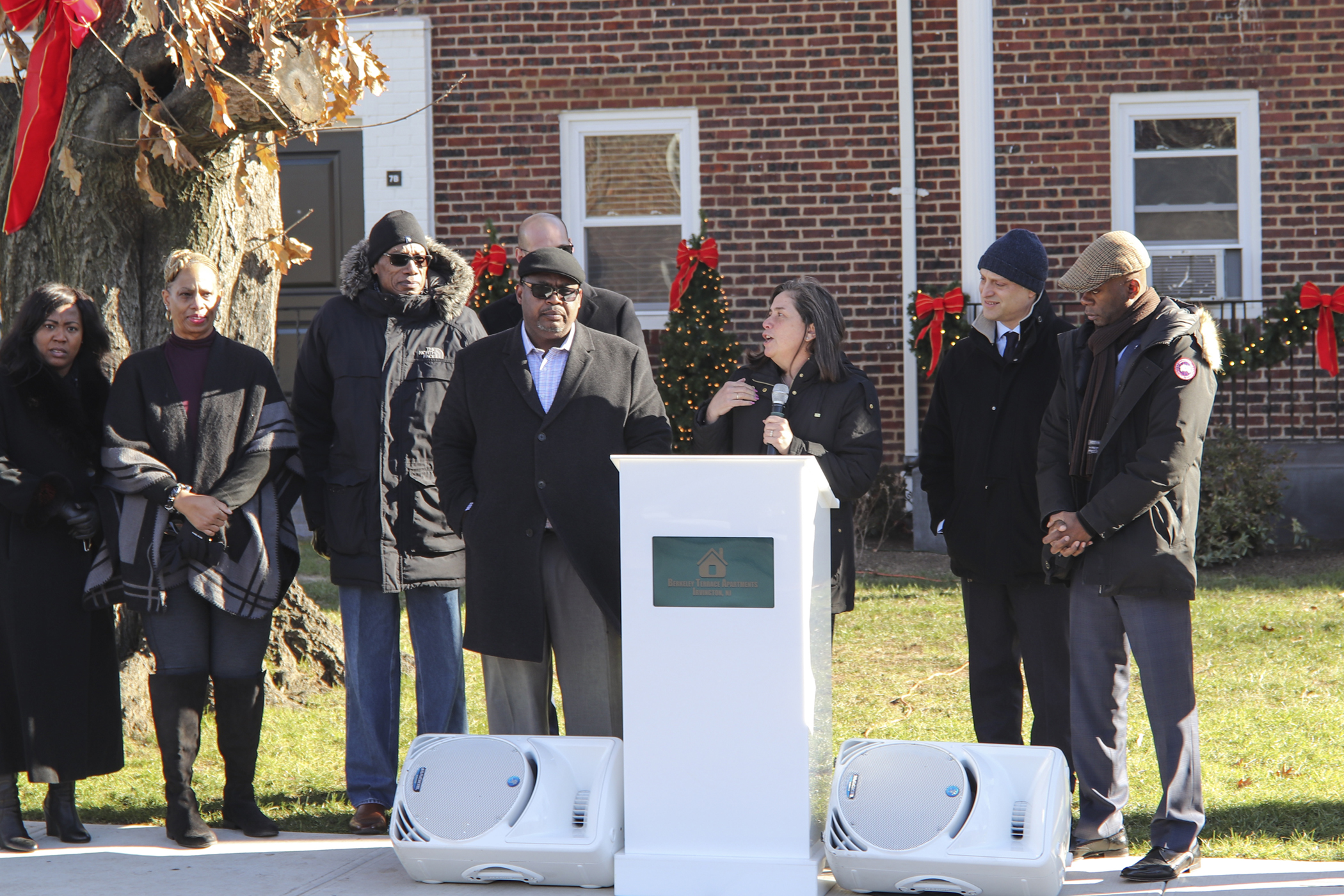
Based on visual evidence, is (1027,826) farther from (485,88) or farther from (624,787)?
(485,88)

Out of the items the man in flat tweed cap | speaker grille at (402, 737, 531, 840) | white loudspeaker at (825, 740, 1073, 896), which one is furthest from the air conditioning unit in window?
speaker grille at (402, 737, 531, 840)

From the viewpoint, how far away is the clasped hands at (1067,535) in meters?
Result: 3.85

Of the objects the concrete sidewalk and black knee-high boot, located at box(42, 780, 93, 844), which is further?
black knee-high boot, located at box(42, 780, 93, 844)

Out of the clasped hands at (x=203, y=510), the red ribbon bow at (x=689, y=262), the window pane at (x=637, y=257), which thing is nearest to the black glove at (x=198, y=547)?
the clasped hands at (x=203, y=510)

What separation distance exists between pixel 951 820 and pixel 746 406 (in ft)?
4.71

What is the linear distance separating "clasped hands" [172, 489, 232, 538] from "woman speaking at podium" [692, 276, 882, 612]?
5.14 feet

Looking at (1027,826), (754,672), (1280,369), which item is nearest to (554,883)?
(754,672)

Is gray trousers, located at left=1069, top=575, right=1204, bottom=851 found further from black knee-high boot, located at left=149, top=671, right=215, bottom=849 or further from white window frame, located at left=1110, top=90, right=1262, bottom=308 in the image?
white window frame, located at left=1110, top=90, right=1262, bottom=308

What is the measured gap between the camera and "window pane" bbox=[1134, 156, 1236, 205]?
10258 mm

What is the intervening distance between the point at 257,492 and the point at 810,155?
268 inches

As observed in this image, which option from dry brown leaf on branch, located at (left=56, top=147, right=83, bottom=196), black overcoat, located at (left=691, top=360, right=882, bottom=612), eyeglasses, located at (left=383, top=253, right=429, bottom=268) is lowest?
black overcoat, located at (left=691, top=360, right=882, bottom=612)

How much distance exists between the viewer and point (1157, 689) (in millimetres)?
3846

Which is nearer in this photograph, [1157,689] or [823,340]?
[1157,689]

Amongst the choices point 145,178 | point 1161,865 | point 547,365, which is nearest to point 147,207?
point 145,178
